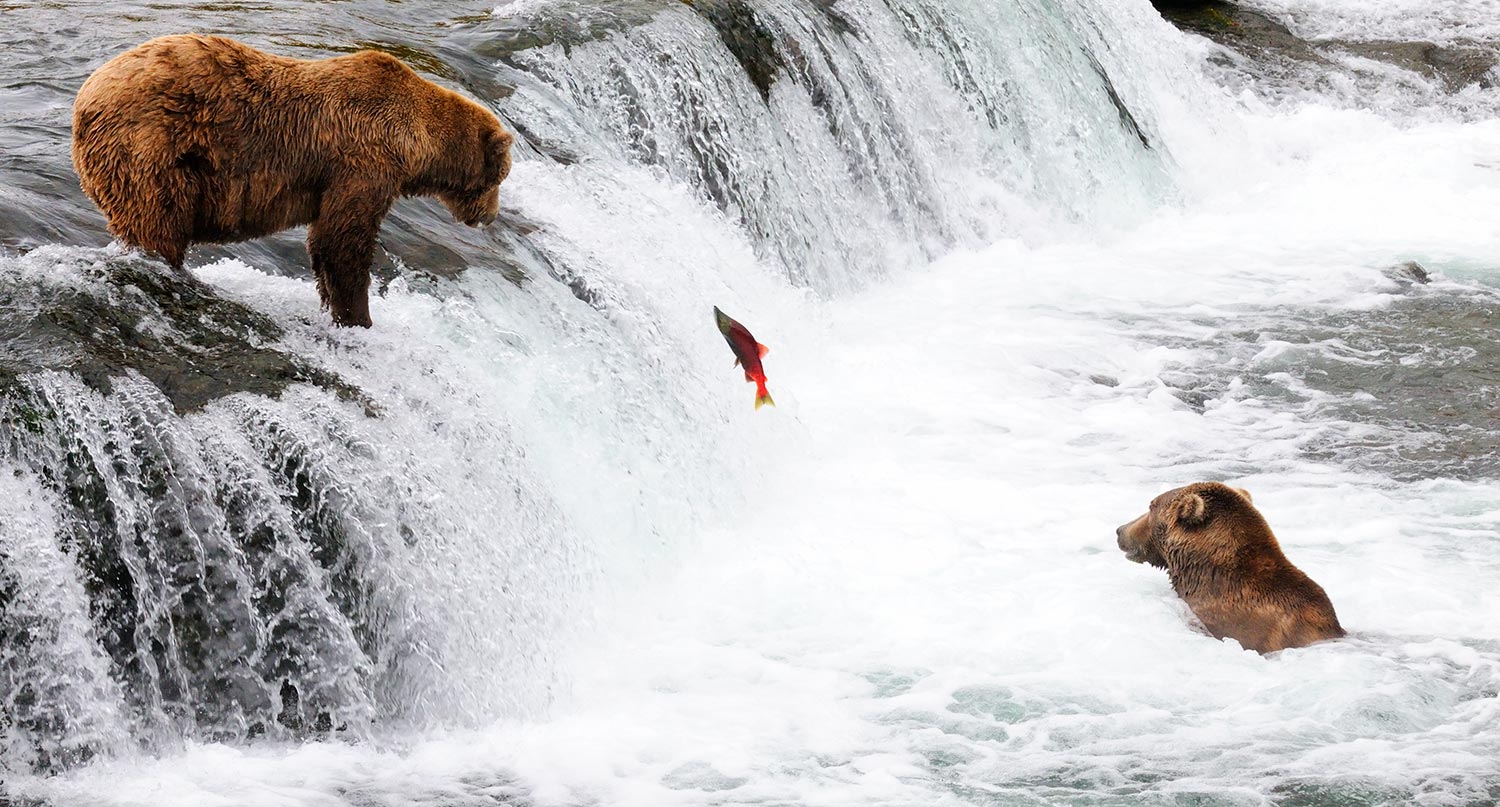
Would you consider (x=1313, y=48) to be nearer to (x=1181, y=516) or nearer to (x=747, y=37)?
(x=747, y=37)

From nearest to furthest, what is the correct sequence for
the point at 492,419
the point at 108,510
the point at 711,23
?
the point at 108,510
the point at 492,419
the point at 711,23

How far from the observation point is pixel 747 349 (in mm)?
6805

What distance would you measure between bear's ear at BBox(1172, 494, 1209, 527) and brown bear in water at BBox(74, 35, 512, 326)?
9.96 feet

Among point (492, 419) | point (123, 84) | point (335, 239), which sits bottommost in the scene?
point (492, 419)

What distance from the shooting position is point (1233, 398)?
362 inches

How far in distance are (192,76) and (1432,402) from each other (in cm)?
675

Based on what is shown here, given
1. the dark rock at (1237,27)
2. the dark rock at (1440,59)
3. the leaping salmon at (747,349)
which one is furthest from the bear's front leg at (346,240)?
the dark rock at (1440,59)

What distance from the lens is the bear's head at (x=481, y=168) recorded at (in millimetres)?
6145

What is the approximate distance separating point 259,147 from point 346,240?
421 mm

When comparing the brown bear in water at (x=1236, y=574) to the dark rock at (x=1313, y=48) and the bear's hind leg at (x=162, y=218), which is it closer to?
the bear's hind leg at (x=162, y=218)

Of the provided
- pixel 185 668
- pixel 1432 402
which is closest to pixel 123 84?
pixel 185 668

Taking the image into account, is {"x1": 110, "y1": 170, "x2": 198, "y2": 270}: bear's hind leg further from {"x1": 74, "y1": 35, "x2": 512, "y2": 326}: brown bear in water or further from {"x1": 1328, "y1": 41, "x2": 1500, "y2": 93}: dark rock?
{"x1": 1328, "y1": 41, "x2": 1500, "y2": 93}: dark rock

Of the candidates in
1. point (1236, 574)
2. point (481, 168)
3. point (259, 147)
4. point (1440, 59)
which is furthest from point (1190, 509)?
point (1440, 59)

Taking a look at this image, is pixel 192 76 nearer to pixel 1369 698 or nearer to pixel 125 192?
pixel 125 192
